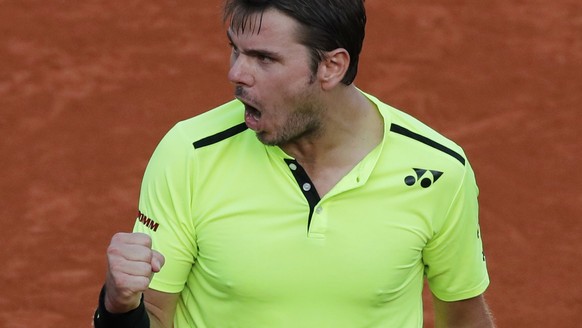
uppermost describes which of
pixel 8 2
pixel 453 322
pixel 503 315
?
pixel 8 2

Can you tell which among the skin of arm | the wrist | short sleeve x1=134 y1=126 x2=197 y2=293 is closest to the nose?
short sleeve x1=134 y1=126 x2=197 y2=293

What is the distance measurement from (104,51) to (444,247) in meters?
3.38

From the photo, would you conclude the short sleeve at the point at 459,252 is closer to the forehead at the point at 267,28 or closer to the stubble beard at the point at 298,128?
the stubble beard at the point at 298,128

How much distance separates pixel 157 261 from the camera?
12.8 feet

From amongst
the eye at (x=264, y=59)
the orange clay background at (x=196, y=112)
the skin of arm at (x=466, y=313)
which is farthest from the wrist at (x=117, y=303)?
the orange clay background at (x=196, y=112)

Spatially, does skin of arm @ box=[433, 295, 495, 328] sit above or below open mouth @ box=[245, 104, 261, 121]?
below

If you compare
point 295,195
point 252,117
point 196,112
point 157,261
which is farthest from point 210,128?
point 196,112

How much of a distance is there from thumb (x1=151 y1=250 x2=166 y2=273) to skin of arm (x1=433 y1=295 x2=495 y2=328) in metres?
1.11

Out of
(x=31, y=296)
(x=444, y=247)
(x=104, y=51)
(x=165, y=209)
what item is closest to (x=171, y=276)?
(x=165, y=209)

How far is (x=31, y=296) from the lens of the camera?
6.96m

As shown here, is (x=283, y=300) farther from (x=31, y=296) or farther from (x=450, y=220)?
(x=31, y=296)

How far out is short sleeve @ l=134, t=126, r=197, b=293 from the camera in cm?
421

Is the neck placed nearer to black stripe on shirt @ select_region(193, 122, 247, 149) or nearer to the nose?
black stripe on shirt @ select_region(193, 122, 247, 149)

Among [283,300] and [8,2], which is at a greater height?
→ [8,2]
